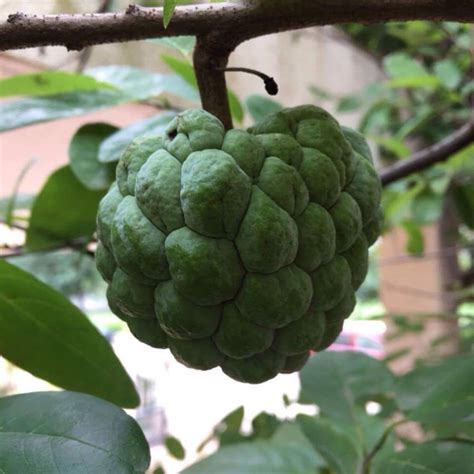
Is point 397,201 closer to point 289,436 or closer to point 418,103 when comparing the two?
point 289,436

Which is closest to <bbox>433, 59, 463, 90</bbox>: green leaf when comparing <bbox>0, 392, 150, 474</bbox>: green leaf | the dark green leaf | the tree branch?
the dark green leaf

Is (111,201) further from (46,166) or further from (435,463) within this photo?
(46,166)

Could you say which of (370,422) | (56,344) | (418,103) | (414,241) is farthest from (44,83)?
(418,103)

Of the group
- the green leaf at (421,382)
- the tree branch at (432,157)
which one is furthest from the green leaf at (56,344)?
the tree branch at (432,157)

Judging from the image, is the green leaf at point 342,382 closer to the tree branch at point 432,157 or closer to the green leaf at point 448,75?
the tree branch at point 432,157

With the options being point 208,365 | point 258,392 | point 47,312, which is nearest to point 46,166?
point 258,392

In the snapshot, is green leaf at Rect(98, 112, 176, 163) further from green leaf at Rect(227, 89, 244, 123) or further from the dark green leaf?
the dark green leaf
